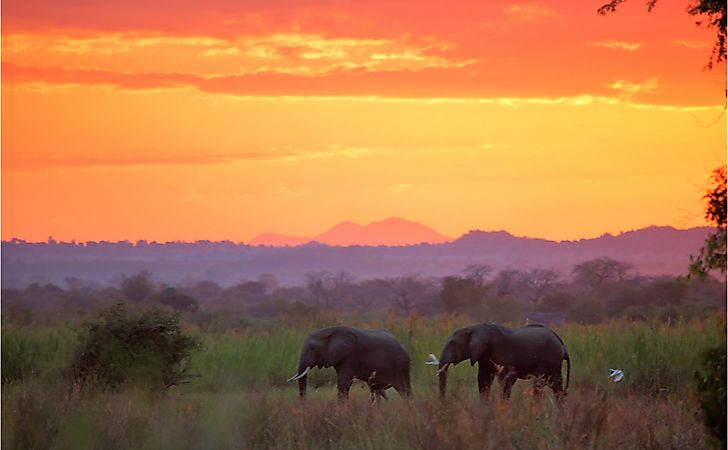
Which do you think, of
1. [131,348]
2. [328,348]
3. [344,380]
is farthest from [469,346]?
[131,348]

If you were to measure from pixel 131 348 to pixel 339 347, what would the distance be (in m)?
3.99

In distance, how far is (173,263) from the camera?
479 feet

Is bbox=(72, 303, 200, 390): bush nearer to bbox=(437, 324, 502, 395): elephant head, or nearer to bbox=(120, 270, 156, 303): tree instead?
bbox=(437, 324, 502, 395): elephant head

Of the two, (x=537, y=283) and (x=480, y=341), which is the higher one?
(x=537, y=283)

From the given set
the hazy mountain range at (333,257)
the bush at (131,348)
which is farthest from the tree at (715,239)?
Result: the hazy mountain range at (333,257)

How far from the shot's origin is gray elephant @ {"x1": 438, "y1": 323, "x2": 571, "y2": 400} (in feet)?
63.8

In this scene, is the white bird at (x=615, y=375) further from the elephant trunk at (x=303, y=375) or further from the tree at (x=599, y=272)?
the tree at (x=599, y=272)

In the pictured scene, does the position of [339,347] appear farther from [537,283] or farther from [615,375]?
[537,283]

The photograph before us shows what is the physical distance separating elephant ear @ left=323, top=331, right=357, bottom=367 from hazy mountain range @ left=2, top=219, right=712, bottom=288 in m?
106

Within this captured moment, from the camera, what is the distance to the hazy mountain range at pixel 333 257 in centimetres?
13050

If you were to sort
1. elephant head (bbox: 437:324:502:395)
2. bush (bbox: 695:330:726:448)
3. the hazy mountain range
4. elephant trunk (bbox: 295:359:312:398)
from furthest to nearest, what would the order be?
the hazy mountain range, elephant head (bbox: 437:324:502:395), elephant trunk (bbox: 295:359:312:398), bush (bbox: 695:330:726:448)

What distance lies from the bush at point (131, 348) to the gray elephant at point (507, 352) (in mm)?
4993

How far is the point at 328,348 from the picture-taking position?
64.6ft


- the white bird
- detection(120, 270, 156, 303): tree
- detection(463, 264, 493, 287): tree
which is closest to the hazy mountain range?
detection(463, 264, 493, 287): tree
